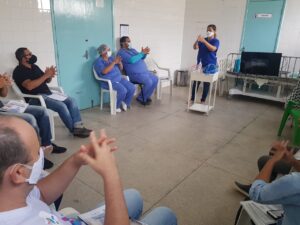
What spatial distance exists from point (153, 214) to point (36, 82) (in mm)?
2411

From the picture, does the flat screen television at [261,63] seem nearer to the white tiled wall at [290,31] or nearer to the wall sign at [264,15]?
the white tiled wall at [290,31]

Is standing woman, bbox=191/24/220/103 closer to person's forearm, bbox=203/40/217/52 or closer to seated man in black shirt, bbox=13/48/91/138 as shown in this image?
person's forearm, bbox=203/40/217/52

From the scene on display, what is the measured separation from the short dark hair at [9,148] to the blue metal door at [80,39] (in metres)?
3.24

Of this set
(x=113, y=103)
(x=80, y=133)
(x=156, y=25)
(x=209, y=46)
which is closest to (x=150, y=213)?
(x=80, y=133)

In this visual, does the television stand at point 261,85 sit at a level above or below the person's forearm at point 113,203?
below

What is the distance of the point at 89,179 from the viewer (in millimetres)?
2256

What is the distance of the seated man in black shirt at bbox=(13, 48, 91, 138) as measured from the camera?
2842 millimetres

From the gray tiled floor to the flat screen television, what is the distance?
0.80 m

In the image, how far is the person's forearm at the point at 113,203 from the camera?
706 mm

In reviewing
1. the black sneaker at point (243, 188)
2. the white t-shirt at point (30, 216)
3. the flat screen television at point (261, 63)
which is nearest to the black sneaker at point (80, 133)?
the black sneaker at point (243, 188)

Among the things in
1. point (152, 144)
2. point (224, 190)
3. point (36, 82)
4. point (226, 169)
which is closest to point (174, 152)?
point (152, 144)

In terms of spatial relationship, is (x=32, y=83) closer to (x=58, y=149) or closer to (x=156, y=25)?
(x=58, y=149)

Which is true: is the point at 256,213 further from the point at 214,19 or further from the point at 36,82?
the point at 214,19

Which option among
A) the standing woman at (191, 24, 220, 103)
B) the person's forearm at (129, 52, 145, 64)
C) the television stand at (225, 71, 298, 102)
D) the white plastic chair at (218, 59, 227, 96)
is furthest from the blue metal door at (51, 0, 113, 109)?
the television stand at (225, 71, 298, 102)
